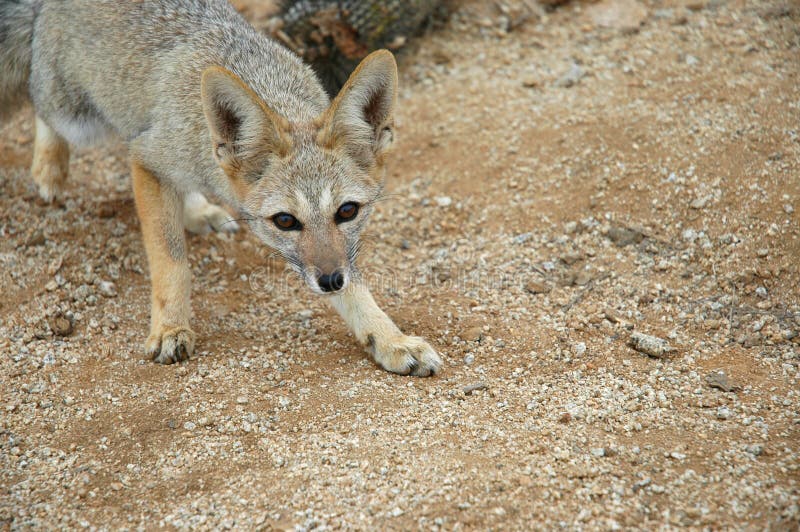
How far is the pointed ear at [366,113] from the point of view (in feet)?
13.4

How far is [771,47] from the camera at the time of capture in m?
6.50

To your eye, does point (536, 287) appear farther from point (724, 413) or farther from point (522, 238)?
point (724, 413)

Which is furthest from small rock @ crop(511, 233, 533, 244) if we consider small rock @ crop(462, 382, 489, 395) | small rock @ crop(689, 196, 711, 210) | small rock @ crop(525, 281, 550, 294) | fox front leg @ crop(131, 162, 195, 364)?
fox front leg @ crop(131, 162, 195, 364)

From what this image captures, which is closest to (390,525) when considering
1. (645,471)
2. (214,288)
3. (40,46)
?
(645,471)

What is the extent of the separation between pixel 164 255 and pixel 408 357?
1831 mm

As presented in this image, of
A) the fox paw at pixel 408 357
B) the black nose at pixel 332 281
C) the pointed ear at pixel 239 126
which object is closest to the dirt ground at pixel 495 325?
the fox paw at pixel 408 357

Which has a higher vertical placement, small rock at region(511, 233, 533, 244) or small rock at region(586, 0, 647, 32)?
small rock at region(586, 0, 647, 32)

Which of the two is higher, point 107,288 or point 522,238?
point 522,238

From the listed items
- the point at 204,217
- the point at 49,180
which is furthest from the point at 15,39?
the point at 204,217

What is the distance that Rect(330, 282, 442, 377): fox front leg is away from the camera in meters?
4.41

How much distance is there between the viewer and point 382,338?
15.0 ft

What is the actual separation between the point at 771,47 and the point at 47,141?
6.44 m

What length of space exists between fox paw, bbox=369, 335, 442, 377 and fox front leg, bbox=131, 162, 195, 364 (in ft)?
4.17

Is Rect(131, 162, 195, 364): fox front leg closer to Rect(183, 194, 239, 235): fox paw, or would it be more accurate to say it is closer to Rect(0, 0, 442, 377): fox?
Rect(0, 0, 442, 377): fox
